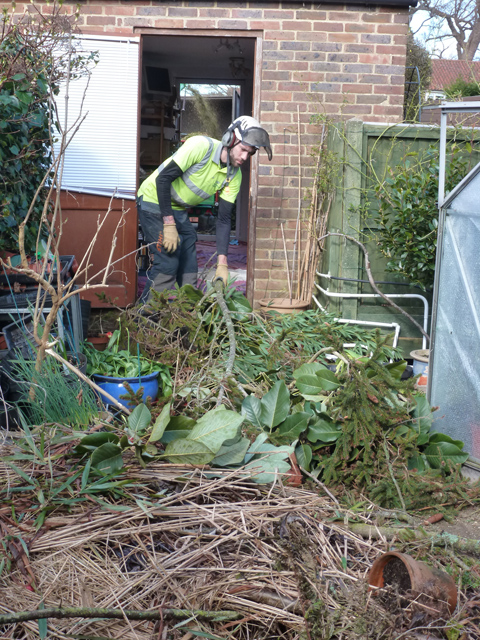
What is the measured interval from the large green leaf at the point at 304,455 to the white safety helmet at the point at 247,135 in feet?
8.30

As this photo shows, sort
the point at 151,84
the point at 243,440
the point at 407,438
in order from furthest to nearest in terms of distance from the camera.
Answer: the point at 151,84 < the point at 407,438 < the point at 243,440

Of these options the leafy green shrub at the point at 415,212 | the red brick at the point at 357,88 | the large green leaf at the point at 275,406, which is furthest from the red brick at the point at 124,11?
the large green leaf at the point at 275,406

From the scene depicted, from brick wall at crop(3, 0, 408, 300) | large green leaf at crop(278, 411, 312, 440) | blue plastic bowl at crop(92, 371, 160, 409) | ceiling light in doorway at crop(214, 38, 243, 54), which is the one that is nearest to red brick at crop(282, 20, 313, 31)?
brick wall at crop(3, 0, 408, 300)

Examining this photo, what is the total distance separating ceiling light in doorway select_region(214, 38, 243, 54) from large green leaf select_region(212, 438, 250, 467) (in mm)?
6747

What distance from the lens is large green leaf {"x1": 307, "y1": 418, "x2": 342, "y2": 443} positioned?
315 centimetres

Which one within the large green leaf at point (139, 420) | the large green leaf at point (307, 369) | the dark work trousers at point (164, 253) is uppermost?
the dark work trousers at point (164, 253)

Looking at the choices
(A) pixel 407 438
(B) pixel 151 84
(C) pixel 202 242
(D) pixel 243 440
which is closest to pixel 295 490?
(D) pixel 243 440

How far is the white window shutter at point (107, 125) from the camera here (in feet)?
19.9

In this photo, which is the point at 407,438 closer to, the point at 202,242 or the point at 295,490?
the point at 295,490

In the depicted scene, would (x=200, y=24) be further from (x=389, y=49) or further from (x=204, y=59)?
(x=204, y=59)

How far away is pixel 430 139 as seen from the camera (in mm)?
5664

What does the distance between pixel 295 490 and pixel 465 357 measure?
1.31m

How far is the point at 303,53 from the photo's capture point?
6.18 metres

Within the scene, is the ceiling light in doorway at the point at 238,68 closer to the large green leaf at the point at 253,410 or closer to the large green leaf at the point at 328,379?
the large green leaf at the point at 328,379
